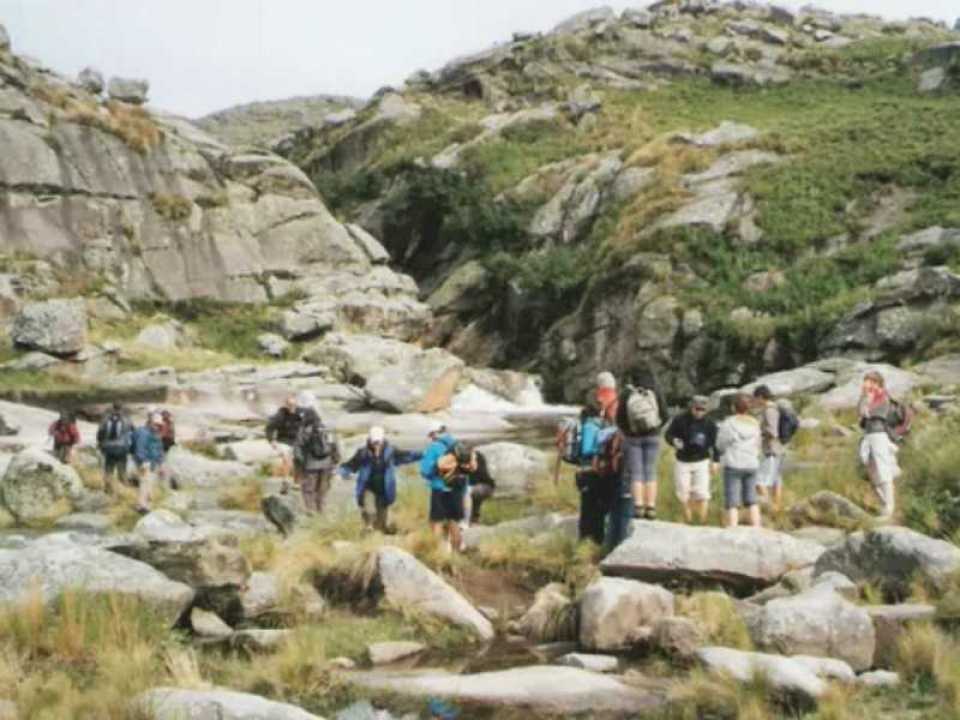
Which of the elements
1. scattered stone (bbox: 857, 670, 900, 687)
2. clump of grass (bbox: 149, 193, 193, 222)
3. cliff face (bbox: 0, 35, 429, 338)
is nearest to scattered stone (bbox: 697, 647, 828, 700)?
scattered stone (bbox: 857, 670, 900, 687)

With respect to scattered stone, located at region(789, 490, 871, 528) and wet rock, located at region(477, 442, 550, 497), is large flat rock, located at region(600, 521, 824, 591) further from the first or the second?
wet rock, located at region(477, 442, 550, 497)

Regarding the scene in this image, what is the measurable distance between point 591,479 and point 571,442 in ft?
1.74

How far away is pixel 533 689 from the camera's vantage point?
352 inches

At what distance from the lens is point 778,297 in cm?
4022

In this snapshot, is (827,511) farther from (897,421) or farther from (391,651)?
(391,651)

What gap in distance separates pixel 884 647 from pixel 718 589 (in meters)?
2.33

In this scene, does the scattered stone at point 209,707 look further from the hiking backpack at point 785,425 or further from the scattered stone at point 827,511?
the hiking backpack at point 785,425

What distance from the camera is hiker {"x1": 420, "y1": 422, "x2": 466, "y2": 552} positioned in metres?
14.3

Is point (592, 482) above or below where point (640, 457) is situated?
below

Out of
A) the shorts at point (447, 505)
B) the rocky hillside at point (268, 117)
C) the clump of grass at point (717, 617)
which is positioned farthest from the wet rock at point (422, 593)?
the rocky hillside at point (268, 117)

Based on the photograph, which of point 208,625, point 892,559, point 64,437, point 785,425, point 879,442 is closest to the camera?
point 892,559

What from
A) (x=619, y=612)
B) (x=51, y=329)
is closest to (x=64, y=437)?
(x=619, y=612)

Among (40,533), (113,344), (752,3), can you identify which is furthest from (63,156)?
(752,3)

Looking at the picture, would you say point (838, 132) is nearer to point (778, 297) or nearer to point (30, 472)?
point (778, 297)
